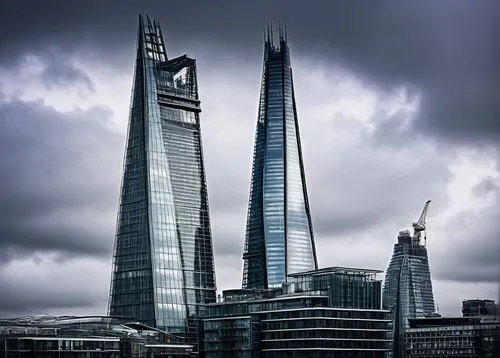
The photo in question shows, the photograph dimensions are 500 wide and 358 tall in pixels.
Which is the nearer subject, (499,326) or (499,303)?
(499,303)

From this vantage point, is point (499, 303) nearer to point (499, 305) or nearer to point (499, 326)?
point (499, 305)

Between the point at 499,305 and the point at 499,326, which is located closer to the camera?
→ the point at 499,305

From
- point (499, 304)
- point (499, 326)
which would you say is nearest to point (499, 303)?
point (499, 304)

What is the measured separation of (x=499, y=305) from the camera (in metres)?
147

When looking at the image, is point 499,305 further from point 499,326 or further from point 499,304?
point 499,326

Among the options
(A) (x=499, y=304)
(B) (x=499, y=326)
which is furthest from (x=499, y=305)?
(B) (x=499, y=326)

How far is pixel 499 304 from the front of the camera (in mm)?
146125

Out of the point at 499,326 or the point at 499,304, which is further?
the point at 499,326

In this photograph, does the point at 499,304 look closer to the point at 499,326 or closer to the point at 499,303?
the point at 499,303

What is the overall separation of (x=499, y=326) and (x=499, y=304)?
5558 centimetres

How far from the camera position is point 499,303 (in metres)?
145

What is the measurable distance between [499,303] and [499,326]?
56637 millimetres
